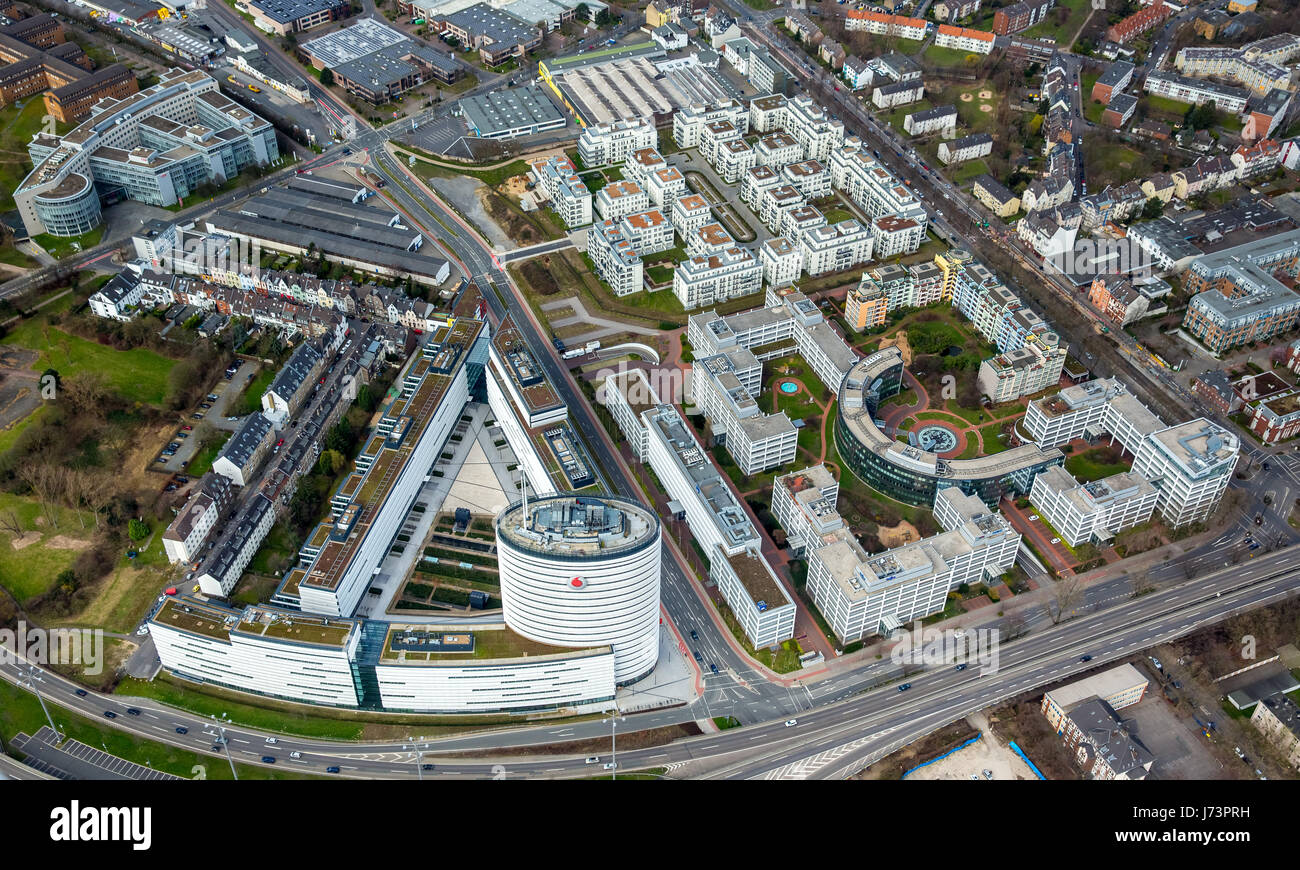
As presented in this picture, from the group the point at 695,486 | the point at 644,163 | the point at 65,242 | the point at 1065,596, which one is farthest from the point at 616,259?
the point at 65,242

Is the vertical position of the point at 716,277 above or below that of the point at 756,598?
above

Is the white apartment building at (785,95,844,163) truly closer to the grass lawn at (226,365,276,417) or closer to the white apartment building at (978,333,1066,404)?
the white apartment building at (978,333,1066,404)

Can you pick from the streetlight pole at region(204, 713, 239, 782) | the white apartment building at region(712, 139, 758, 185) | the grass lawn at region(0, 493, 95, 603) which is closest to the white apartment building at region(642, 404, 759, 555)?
the streetlight pole at region(204, 713, 239, 782)

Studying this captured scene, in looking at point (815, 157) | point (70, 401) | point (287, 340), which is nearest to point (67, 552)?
point (70, 401)

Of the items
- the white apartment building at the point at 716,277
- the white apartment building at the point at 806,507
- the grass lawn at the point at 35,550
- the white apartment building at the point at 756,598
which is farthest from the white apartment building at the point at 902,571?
the grass lawn at the point at 35,550

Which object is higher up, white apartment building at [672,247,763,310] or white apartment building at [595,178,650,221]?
white apartment building at [595,178,650,221]

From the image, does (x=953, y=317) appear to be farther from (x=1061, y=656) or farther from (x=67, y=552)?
(x=67, y=552)

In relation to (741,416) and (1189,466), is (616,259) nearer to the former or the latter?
(741,416)
